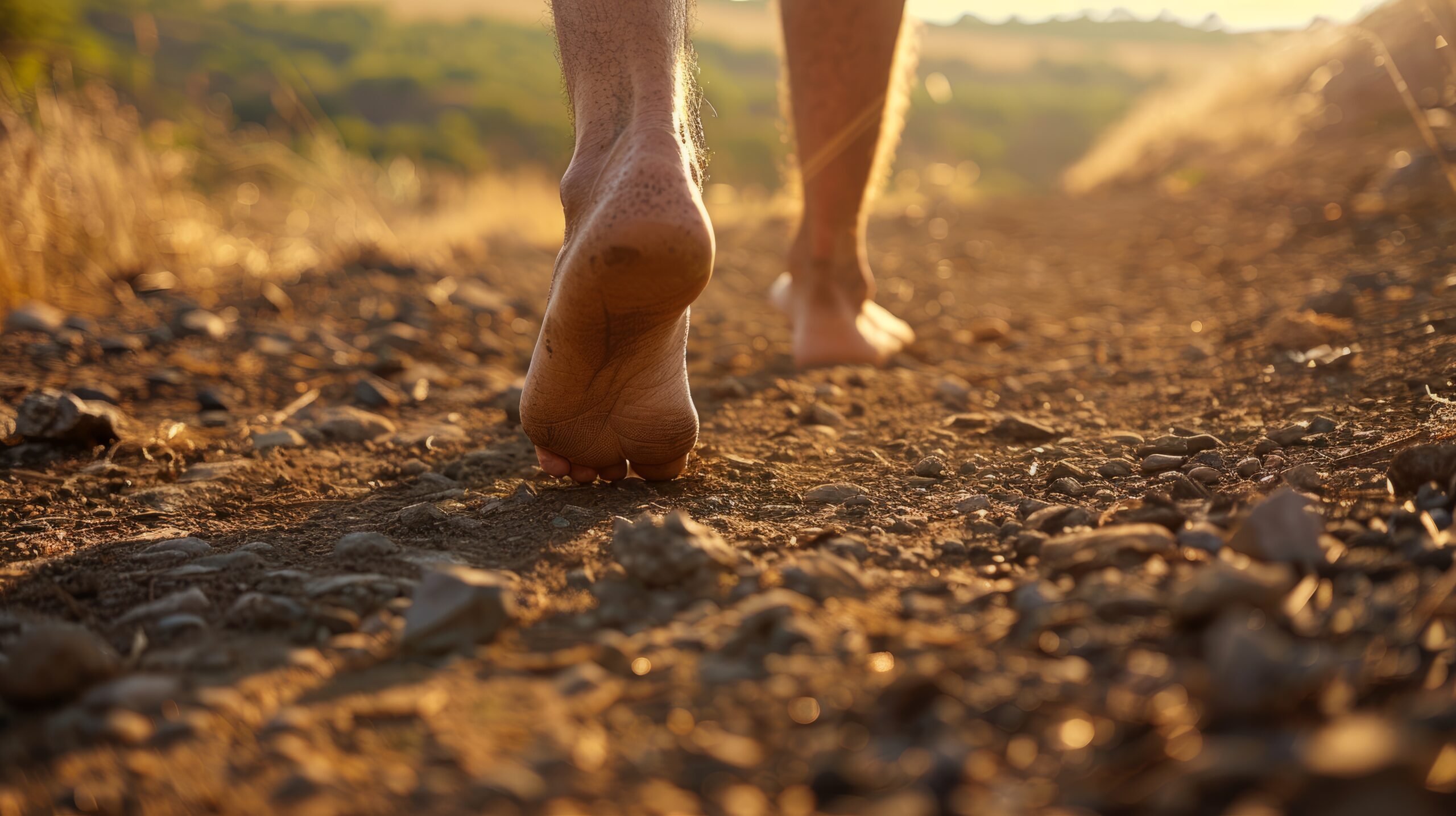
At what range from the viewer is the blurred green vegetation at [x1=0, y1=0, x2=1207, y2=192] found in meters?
26.6

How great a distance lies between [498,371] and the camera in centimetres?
246

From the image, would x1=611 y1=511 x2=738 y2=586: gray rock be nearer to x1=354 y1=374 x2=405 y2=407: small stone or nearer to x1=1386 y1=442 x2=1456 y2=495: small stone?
x1=1386 y1=442 x2=1456 y2=495: small stone

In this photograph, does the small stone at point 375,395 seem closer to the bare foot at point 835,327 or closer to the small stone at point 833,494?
the bare foot at point 835,327

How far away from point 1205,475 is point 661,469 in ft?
2.61

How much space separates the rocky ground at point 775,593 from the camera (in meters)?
0.62

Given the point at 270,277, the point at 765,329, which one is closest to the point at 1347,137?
the point at 765,329

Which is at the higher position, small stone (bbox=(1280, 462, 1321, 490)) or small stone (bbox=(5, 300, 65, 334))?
small stone (bbox=(1280, 462, 1321, 490))

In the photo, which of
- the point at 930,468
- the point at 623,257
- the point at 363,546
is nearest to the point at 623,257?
the point at 623,257

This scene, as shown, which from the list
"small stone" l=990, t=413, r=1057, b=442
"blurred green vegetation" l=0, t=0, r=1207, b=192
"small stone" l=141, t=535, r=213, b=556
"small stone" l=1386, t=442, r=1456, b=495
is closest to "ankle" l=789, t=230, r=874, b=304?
"small stone" l=990, t=413, r=1057, b=442

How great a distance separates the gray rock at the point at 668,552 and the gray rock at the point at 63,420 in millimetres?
1231

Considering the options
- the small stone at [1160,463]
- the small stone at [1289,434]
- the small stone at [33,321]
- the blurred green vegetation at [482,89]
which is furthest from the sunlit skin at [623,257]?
the blurred green vegetation at [482,89]

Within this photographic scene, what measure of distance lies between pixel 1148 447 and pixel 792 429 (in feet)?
2.08

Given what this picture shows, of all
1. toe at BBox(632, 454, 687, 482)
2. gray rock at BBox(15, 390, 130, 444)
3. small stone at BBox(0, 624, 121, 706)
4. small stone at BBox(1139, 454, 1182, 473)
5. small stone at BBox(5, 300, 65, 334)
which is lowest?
small stone at BBox(5, 300, 65, 334)

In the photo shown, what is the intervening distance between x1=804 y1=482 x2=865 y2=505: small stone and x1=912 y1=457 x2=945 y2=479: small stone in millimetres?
127
